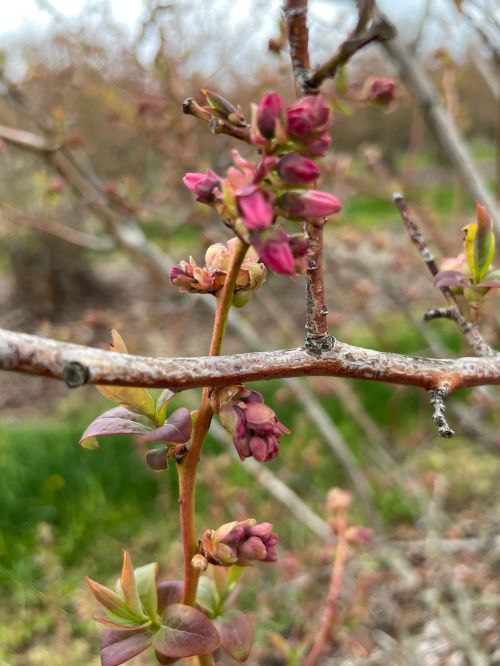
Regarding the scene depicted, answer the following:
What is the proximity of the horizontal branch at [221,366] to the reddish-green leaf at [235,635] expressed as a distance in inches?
11.5

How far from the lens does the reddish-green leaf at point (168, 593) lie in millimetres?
611

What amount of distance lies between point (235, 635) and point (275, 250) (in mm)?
406

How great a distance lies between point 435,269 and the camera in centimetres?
71

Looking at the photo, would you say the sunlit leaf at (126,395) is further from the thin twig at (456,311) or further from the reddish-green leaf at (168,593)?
the thin twig at (456,311)

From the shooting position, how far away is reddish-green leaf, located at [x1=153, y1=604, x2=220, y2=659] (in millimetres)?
530

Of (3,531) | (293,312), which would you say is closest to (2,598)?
(3,531)

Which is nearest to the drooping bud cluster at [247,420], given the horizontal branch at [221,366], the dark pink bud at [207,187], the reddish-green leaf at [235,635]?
the horizontal branch at [221,366]

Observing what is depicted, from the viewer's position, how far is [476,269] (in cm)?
64

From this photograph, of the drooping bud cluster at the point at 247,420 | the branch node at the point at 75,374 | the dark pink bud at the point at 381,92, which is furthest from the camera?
the dark pink bud at the point at 381,92

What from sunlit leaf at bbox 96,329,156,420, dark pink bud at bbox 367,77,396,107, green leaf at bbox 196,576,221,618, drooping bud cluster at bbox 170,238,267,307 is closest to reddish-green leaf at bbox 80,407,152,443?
sunlit leaf at bbox 96,329,156,420

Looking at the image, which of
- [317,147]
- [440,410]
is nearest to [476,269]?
[440,410]

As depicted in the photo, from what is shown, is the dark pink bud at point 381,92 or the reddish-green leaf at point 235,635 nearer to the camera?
the reddish-green leaf at point 235,635

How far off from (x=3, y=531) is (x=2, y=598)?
0.35 meters

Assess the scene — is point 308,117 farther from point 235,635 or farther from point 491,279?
point 235,635
